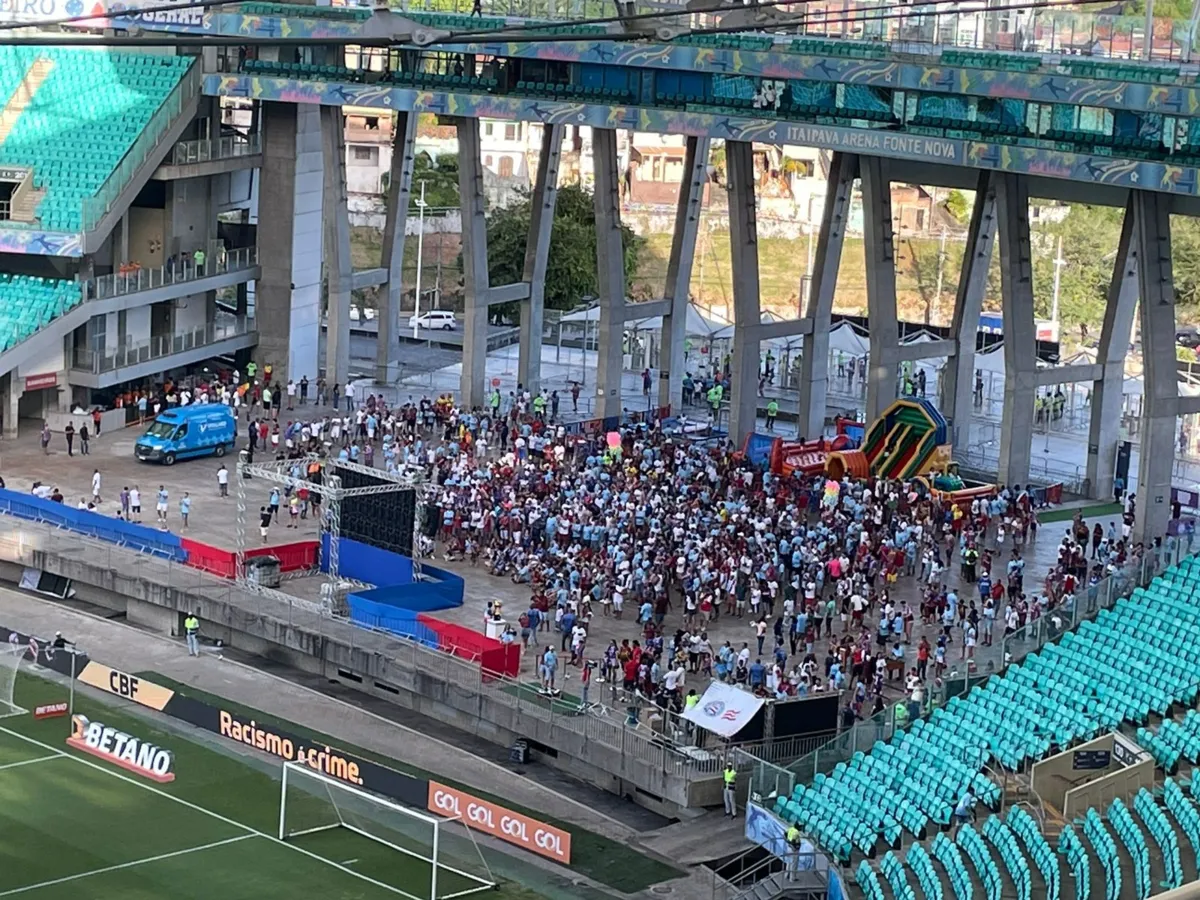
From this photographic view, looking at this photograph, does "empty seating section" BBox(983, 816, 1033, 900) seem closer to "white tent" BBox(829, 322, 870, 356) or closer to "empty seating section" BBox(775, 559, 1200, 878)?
"empty seating section" BBox(775, 559, 1200, 878)

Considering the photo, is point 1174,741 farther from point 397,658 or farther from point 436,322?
point 436,322

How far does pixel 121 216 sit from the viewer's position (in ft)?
236

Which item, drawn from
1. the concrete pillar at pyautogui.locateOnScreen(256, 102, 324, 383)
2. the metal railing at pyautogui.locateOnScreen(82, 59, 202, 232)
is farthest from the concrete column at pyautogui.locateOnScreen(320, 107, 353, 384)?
the metal railing at pyautogui.locateOnScreen(82, 59, 202, 232)

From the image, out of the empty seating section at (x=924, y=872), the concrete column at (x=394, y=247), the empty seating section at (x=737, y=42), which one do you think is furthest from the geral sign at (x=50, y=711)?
the concrete column at (x=394, y=247)

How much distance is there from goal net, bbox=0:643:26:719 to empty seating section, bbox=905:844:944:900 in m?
20.2

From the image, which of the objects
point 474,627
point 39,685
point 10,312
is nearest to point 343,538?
point 474,627

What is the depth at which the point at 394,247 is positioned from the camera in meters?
76.4

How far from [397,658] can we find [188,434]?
1905cm

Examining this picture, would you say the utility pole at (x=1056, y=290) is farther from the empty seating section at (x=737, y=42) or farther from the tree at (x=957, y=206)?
the empty seating section at (x=737, y=42)

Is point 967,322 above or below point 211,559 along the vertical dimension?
above

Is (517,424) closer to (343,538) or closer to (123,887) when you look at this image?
(343,538)

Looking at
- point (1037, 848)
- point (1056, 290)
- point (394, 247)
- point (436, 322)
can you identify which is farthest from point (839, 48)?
point (1056, 290)

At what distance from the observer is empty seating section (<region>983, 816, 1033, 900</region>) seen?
3552cm

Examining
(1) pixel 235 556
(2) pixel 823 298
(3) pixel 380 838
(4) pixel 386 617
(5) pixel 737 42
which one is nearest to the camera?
(3) pixel 380 838
